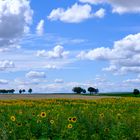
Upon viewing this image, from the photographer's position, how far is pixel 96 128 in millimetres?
12523

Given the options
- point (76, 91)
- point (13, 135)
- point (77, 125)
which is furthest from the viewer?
point (76, 91)

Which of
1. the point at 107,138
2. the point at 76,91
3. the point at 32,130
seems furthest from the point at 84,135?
the point at 76,91

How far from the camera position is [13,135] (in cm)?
1124

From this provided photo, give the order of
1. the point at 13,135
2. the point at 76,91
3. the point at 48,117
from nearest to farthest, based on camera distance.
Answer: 1. the point at 13,135
2. the point at 48,117
3. the point at 76,91

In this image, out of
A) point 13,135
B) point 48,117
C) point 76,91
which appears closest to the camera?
point 13,135

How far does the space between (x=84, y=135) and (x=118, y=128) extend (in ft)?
2.57

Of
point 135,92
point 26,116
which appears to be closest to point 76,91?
point 135,92

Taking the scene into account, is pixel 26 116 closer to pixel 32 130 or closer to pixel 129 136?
pixel 32 130

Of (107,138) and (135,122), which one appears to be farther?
(135,122)

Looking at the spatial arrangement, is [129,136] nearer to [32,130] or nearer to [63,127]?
[63,127]

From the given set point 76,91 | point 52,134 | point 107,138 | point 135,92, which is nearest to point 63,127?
point 52,134

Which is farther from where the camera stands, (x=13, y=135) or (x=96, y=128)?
(x=96, y=128)

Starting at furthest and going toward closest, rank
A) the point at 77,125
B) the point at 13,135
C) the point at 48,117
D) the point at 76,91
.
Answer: the point at 76,91
the point at 48,117
the point at 77,125
the point at 13,135

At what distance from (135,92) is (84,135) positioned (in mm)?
58289
